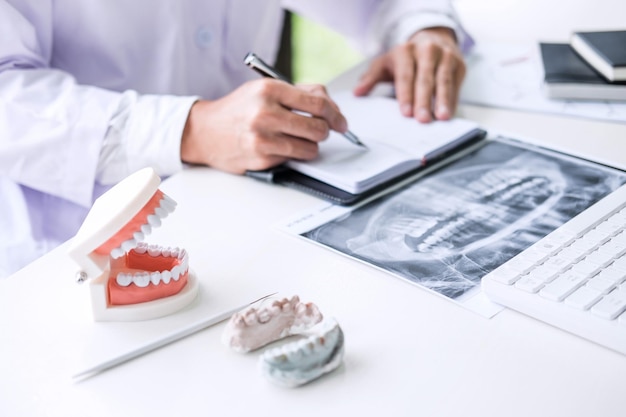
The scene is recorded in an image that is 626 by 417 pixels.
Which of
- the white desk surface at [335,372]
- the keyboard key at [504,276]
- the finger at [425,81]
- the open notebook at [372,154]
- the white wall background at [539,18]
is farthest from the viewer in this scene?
the white wall background at [539,18]

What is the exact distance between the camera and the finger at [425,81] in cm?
100

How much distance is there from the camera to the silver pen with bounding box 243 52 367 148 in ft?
2.75

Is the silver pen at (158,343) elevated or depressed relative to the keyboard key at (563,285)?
depressed

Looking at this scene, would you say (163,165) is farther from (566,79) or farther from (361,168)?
(566,79)

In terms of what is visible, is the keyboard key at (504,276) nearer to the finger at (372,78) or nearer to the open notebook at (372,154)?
the open notebook at (372,154)

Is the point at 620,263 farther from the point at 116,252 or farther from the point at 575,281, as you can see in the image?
the point at 116,252

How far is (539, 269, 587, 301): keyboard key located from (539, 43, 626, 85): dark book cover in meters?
0.56

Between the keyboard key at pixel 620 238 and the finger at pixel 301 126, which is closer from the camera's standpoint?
the keyboard key at pixel 620 238

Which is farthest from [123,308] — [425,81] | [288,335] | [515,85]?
[515,85]

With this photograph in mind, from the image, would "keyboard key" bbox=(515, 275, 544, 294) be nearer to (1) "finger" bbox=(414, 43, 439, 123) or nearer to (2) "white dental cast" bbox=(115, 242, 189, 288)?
(2) "white dental cast" bbox=(115, 242, 189, 288)

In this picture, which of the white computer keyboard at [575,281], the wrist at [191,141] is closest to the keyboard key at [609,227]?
the white computer keyboard at [575,281]

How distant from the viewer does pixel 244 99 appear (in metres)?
0.87

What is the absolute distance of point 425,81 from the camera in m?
1.05

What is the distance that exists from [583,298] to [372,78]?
2.06 ft
